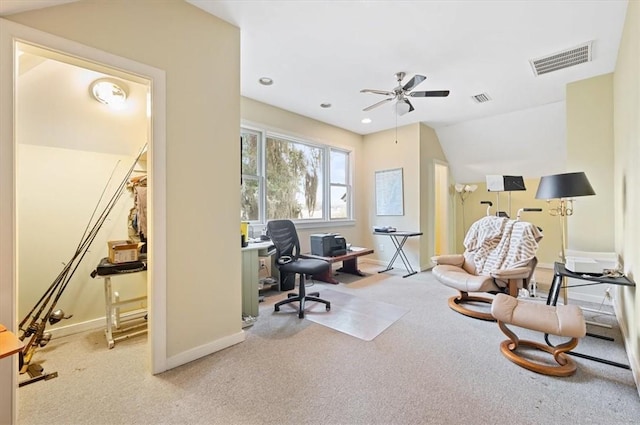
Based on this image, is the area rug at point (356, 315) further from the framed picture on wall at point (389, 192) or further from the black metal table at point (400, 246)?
the framed picture on wall at point (389, 192)

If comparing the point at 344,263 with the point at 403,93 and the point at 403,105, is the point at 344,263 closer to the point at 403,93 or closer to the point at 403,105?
the point at 403,105

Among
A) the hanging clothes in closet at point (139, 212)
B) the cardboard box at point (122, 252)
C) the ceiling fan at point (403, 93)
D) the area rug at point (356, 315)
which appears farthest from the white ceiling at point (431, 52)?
the area rug at point (356, 315)

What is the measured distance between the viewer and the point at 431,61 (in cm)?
303

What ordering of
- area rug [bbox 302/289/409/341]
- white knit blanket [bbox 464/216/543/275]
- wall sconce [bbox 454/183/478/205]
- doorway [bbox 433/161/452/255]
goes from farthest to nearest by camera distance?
wall sconce [bbox 454/183/478/205] < doorway [bbox 433/161/452/255] < white knit blanket [bbox 464/216/543/275] < area rug [bbox 302/289/409/341]

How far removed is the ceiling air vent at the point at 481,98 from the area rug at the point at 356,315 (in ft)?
10.5

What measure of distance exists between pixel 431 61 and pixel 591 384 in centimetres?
314

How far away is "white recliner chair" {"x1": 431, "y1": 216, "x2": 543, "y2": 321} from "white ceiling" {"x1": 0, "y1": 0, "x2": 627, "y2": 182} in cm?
188

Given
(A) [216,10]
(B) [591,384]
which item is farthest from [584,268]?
(A) [216,10]

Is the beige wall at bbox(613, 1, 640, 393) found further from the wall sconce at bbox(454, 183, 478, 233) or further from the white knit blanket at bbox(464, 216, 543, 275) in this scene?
the wall sconce at bbox(454, 183, 478, 233)

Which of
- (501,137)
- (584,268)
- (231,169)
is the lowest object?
(584,268)

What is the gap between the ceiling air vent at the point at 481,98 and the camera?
3.94m

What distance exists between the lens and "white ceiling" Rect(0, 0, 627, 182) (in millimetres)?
2248

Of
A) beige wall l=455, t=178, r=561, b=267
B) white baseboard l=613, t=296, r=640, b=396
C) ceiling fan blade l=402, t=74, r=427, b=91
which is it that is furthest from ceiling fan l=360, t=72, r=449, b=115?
beige wall l=455, t=178, r=561, b=267

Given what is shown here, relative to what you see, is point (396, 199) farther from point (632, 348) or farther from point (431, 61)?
point (632, 348)
